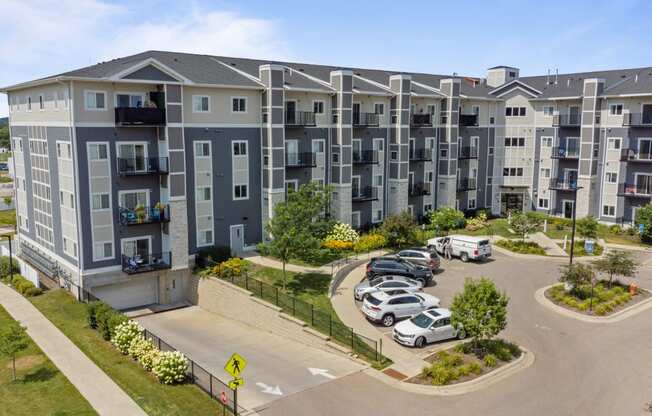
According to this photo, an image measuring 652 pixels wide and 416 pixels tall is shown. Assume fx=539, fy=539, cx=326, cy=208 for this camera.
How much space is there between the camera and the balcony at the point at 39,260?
37.7m

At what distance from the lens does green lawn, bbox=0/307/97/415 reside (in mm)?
20484

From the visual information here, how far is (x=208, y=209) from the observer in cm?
3866

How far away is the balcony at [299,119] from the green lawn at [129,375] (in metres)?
19.6

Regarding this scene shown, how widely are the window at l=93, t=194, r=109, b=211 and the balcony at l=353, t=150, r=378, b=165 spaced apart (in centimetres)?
2070

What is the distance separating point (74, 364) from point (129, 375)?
127 inches

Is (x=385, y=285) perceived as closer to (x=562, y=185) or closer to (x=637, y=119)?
(x=562, y=185)

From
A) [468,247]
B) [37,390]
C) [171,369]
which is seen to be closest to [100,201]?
[37,390]

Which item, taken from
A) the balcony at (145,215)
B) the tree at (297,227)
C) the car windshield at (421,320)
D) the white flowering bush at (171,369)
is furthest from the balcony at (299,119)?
the white flowering bush at (171,369)

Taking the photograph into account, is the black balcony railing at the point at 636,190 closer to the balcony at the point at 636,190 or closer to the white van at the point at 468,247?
the balcony at the point at 636,190

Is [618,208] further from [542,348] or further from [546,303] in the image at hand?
[542,348]

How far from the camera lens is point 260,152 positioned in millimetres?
40688

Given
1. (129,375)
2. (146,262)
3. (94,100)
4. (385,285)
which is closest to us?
(129,375)

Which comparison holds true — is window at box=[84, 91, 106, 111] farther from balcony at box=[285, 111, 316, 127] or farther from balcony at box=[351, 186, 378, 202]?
balcony at box=[351, 186, 378, 202]

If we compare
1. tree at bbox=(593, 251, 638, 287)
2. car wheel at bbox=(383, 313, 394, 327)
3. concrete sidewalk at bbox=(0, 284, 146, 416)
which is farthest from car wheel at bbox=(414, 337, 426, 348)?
tree at bbox=(593, 251, 638, 287)
